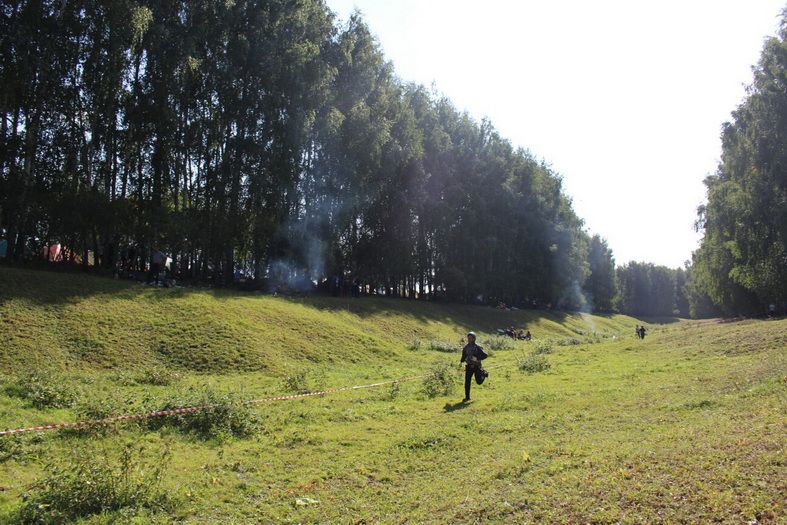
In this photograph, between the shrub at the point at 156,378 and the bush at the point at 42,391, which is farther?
the shrub at the point at 156,378

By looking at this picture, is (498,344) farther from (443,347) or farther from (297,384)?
(297,384)

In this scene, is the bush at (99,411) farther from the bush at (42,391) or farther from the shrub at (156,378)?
the shrub at (156,378)

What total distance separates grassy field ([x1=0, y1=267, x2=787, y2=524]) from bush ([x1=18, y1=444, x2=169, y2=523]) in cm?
2

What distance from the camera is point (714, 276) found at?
4616 centimetres

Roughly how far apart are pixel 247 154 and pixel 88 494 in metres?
26.6

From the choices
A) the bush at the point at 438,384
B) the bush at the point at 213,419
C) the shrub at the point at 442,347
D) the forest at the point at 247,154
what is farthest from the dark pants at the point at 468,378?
the forest at the point at 247,154

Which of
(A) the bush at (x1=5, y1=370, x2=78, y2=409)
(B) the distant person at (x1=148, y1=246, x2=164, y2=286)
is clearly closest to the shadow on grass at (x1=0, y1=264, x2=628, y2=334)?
(B) the distant person at (x1=148, y1=246, x2=164, y2=286)

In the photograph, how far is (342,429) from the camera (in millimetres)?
11367

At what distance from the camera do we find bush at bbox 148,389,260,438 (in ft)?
35.3

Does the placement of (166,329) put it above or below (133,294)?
below

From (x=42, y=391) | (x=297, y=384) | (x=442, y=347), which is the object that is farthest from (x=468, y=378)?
(x=442, y=347)

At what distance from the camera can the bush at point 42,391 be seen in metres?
11.6

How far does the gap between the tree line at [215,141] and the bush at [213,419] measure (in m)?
17.4

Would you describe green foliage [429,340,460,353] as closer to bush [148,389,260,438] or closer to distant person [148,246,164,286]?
distant person [148,246,164,286]
